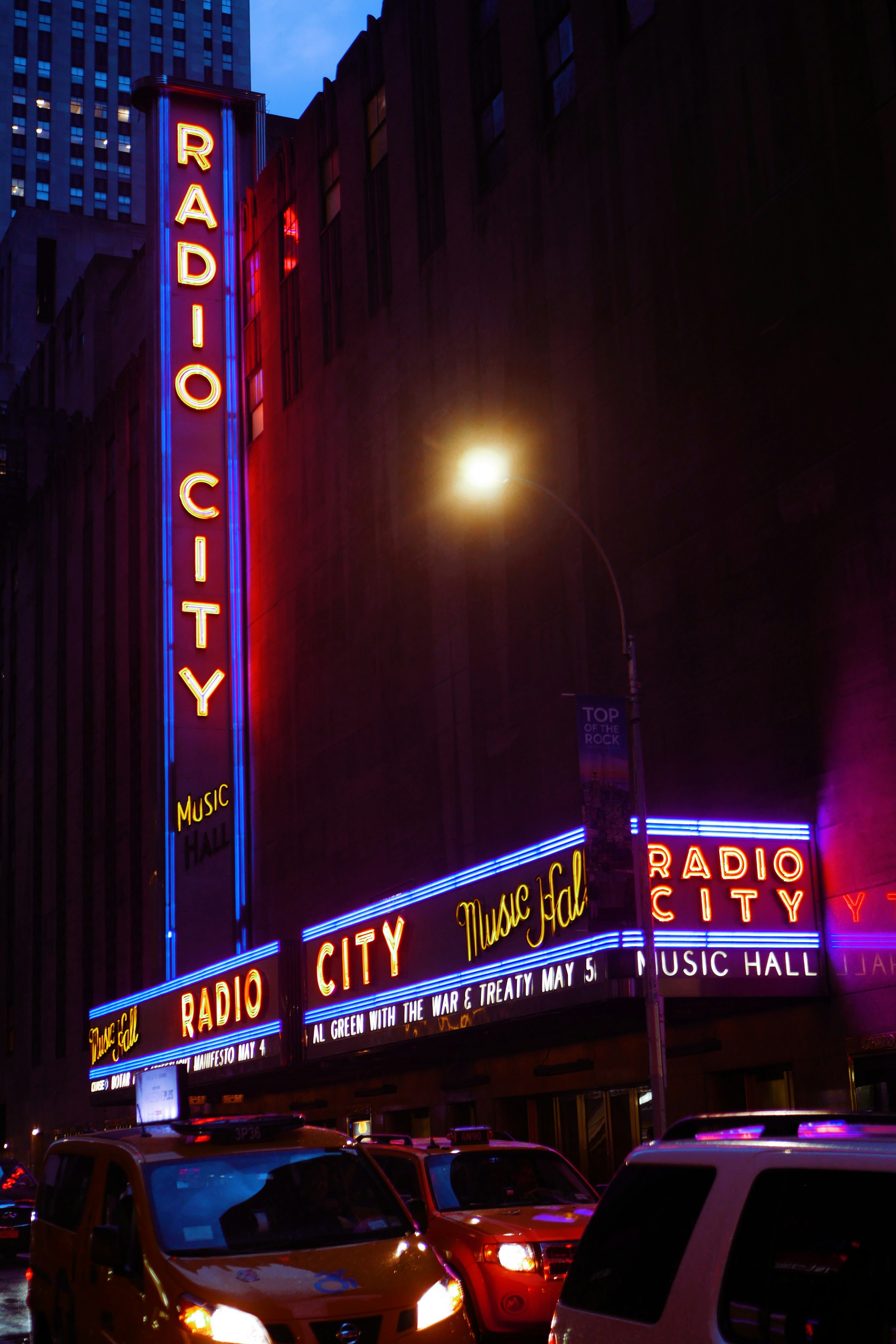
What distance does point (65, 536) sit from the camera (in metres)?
55.9

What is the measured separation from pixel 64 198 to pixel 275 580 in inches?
3662

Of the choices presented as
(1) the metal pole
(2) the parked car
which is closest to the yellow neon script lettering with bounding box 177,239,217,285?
(2) the parked car

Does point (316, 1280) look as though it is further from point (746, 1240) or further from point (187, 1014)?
point (187, 1014)

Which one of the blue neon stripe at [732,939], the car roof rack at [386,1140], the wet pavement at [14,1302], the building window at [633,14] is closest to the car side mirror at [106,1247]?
the car roof rack at [386,1140]

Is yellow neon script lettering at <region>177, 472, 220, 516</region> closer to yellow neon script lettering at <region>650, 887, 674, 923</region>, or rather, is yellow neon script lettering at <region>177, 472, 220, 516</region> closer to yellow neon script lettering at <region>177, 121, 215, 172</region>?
yellow neon script lettering at <region>177, 121, 215, 172</region>

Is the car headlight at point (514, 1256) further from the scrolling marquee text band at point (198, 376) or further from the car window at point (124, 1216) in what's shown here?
the scrolling marquee text band at point (198, 376)

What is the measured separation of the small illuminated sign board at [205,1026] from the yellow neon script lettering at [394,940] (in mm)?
4100

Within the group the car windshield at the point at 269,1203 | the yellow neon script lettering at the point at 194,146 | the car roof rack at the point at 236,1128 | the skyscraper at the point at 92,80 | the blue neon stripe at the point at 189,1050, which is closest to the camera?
the car windshield at the point at 269,1203

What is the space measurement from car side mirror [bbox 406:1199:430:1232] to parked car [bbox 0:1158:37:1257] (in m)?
13.9

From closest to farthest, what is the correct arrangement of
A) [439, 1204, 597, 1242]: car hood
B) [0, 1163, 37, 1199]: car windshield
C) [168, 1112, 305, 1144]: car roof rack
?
[168, 1112, 305, 1144]: car roof rack, [439, 1204, 597, 1242]: car hood, [0, 1163, 37, 1199]: car windshield

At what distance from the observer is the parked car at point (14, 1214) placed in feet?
82.4

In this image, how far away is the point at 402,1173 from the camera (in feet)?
45.3

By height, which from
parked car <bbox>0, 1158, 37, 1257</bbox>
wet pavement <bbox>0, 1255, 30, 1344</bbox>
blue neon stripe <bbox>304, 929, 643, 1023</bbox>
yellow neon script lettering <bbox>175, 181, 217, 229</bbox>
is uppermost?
yellow neon script lettering <bbox>175, 181, 217, 229</bbox>

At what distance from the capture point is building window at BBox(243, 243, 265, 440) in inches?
1570
